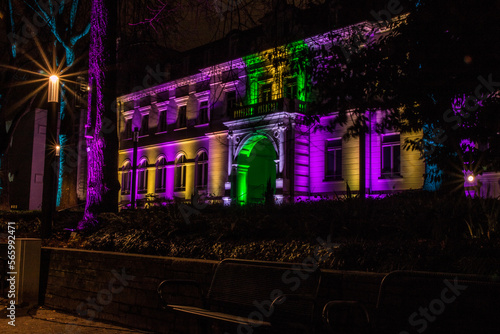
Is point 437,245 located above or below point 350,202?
below

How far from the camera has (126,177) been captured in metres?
46.1

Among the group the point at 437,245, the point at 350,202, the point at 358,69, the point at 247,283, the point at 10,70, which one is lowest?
the point at 247,283

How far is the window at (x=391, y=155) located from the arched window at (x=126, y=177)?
24.3m

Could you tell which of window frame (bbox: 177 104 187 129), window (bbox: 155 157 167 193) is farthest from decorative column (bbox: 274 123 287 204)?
window (bbox: 155 157 167 193)

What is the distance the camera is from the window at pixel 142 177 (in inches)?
1738

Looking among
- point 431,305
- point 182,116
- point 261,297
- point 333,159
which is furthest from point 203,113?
point 431,305

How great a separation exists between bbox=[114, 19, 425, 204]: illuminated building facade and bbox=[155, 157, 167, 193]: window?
86 millimetres

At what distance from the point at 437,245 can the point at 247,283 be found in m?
2.20

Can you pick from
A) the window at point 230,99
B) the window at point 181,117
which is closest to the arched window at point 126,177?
the window at point 181,117

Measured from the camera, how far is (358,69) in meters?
11.5

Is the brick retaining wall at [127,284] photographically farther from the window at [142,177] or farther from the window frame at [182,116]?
the window at [142,177]

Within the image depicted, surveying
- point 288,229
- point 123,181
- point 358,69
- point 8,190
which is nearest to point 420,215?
point 288,229

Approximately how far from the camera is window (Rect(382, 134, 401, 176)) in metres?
28.6

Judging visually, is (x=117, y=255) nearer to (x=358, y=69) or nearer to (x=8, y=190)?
(x=358, y=69)
